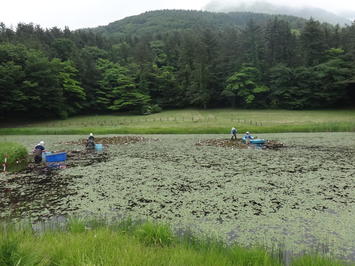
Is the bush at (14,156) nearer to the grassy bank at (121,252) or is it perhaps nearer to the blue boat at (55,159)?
the blue boat at (55,159)

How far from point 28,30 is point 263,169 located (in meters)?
83.0

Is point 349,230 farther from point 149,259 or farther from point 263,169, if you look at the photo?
point 263,169

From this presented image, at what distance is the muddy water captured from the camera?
6012 millimetres

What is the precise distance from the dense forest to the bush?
26113 mm

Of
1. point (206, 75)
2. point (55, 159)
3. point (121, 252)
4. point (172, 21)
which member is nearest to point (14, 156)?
point (55, 159)

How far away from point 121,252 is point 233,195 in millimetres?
5552

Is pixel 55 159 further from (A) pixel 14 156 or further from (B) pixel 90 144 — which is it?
(B) pixel 90 144

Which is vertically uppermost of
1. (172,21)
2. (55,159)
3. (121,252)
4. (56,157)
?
(172,21)

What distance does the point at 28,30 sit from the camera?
72188mm

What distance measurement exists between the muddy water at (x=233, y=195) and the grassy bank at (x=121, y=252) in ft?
3.76

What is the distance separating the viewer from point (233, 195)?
848 centimetres

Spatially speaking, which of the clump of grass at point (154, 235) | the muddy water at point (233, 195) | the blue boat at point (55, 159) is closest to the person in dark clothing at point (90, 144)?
the blue boat at point (55, 159)

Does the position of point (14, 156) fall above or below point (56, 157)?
above

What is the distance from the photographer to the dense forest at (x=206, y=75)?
4072 cm
